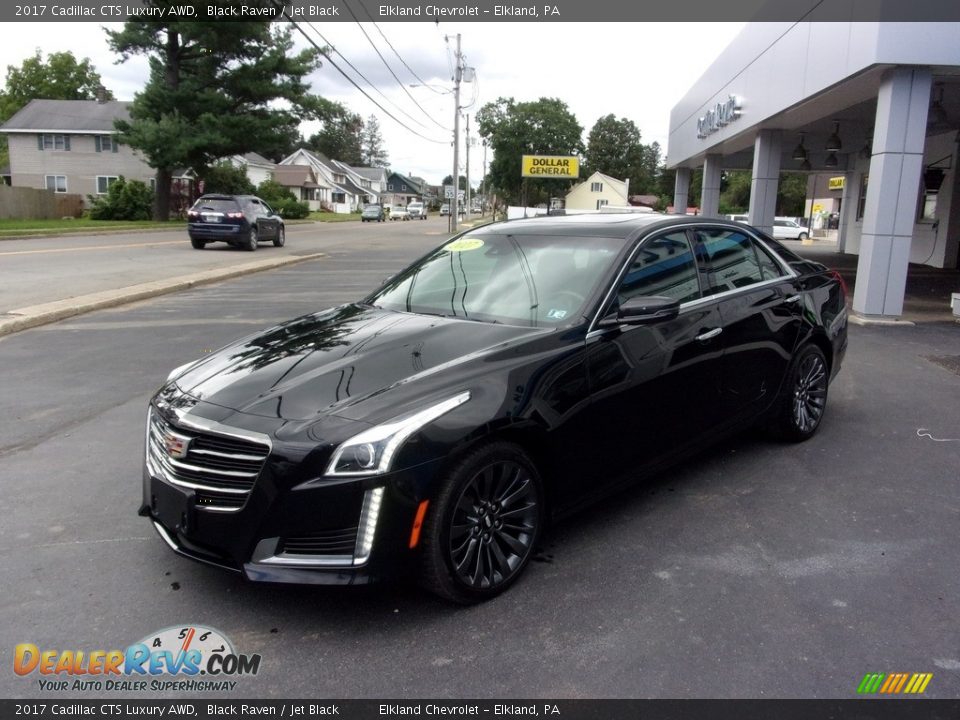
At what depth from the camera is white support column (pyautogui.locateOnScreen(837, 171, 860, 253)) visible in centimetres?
2656

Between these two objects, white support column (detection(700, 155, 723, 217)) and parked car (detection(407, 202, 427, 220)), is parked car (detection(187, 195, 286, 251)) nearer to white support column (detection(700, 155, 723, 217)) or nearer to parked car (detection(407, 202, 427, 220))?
white support column (detection(700, 155, 723, 217))

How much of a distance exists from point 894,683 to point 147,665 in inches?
110

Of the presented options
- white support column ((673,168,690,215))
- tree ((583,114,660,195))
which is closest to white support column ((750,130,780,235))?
white support column ((673,168,690,215))

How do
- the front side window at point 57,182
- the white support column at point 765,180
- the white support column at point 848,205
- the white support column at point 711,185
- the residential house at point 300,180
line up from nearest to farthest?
the white support column at point 765,180 < the white support column at point 711,185 < the white support column at point 848,205 < the front side window at point 57,182 < the residential house at point 300,180

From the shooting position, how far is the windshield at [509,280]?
4.00 metres

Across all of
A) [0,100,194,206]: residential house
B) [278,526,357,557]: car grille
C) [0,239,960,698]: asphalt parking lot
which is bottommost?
[0,239,960,698]: asphalt parking lot

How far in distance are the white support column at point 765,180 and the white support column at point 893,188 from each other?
263 inches

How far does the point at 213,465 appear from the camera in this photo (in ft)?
10.0

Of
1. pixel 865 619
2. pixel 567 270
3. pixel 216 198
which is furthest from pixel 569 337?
pixel 216 198

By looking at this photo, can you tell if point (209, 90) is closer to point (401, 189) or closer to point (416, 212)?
point (416, 212)

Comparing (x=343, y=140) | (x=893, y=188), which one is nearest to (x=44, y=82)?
(x=343, y=140)

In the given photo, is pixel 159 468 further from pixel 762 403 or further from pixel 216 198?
pixel 216 198
